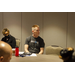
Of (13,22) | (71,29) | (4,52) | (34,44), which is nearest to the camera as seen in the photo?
(4,52)

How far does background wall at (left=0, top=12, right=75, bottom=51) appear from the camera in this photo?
4270 millimetres

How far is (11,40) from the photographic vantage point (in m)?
3.15

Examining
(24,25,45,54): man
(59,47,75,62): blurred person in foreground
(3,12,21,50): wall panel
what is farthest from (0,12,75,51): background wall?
(59,47,75,62): blurred person in foreground

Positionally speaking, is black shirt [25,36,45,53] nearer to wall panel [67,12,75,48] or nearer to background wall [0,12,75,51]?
background wall [0,12,75,51]

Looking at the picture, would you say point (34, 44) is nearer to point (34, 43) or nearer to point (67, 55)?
point (34, 43)

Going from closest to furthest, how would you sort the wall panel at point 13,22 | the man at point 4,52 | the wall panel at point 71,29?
the man at point 4,52, the wall panel at point 71,29, the wall panel at point 13,22

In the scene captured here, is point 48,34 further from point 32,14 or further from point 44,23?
point 32,14

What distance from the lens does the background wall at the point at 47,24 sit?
4.27 meters

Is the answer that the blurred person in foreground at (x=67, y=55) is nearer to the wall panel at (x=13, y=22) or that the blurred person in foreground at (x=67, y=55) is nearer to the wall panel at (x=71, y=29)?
the wall panel at (x=71, y=29)

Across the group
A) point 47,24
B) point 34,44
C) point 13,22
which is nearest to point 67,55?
point 34,44

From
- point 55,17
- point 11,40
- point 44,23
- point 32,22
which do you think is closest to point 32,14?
point 32,22

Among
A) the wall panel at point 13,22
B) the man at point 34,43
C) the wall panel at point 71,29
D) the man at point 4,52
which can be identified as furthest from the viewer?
the wall panel at point 13,22

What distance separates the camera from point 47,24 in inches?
170

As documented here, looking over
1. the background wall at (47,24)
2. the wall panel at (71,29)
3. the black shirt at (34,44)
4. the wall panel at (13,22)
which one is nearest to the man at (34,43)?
the black shirt at (34,44)
